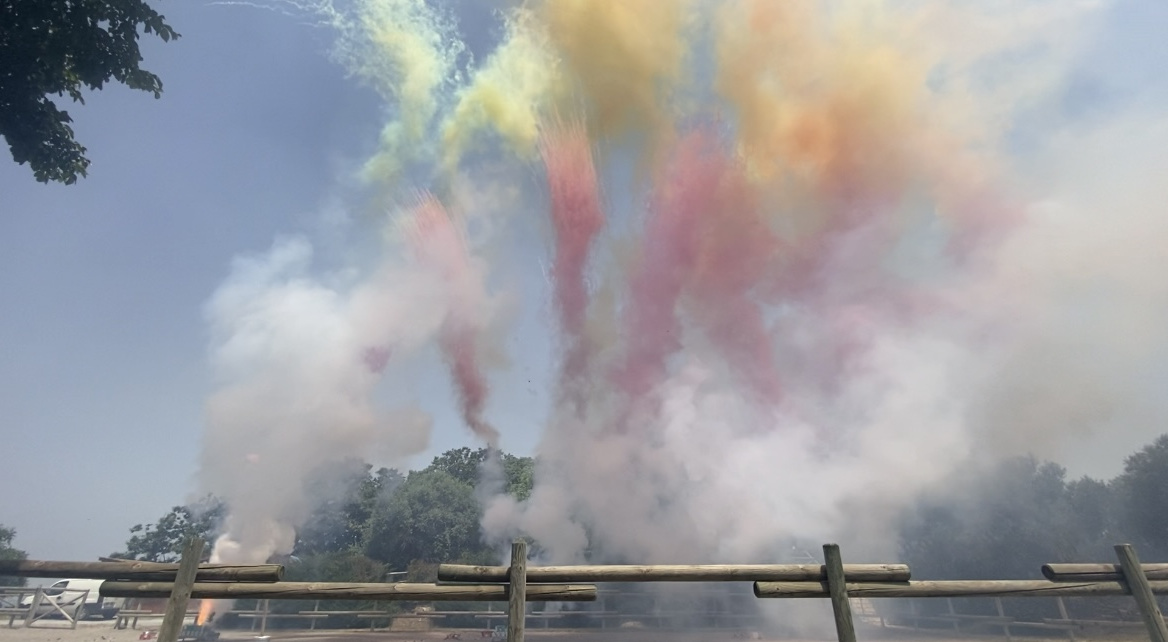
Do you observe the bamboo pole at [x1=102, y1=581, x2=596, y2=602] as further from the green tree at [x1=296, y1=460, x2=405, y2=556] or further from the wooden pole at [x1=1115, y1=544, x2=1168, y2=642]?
the green tree at [x1=296, y1=460, x2=405, y2=556]

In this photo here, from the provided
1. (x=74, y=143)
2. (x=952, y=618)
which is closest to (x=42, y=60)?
(x=74, y=143)

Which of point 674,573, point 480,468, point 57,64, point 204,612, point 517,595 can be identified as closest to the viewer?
point 517,595

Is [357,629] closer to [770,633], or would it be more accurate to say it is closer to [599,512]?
[599,512]

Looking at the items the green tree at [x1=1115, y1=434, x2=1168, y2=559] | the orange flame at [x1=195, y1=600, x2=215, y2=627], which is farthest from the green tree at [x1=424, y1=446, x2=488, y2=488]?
the green tree at [x1=1115, y1=434, x2=1168, y2=559]

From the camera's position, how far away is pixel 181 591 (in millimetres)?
5566

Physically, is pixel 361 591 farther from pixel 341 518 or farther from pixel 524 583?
pixel 341 518

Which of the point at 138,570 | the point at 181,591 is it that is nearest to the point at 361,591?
the point at 181,591

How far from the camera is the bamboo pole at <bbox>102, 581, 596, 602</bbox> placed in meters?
5.67

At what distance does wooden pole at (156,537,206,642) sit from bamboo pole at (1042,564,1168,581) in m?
9.03

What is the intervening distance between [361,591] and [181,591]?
1748 millimetres

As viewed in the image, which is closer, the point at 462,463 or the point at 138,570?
the point at 138,570

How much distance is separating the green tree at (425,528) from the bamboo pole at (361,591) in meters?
32.9

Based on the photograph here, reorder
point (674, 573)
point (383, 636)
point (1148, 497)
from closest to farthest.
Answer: point (674, 573), point (383, 636), point (1148, 497)

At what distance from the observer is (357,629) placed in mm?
25109
